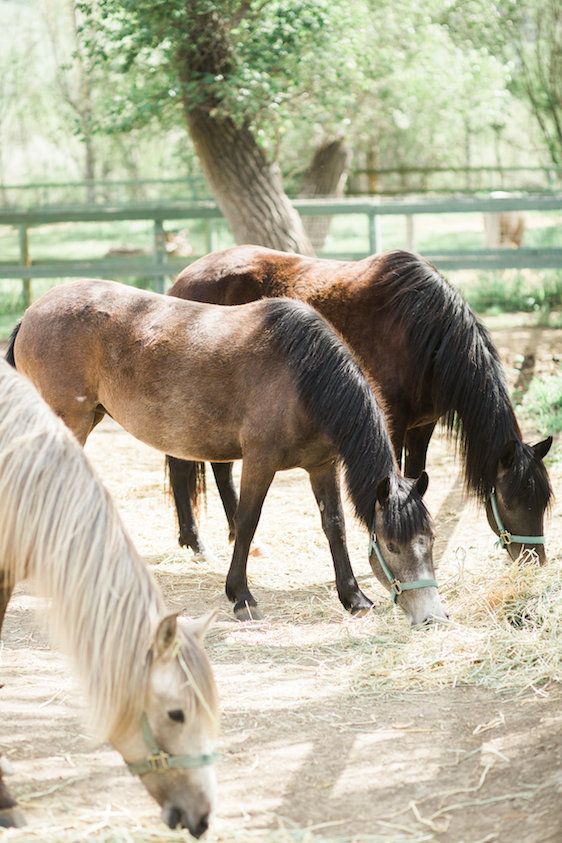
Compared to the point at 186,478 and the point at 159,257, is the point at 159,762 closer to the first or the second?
the point at 186,478

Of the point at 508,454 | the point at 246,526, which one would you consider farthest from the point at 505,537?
the point at 246,526

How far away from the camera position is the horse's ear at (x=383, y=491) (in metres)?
4.19

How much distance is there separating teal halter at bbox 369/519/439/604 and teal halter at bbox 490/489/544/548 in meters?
0.67

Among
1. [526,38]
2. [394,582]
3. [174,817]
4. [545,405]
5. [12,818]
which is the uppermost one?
[526,38]

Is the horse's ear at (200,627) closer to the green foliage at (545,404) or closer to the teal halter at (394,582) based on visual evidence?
the teal halter at (394,582)

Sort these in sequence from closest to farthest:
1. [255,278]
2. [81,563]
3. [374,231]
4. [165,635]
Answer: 1. [165,635]
2. [81,563]
3. [255,278]
4. [374,231]

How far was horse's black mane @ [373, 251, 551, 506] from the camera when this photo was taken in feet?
15.8

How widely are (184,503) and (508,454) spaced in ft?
6.44

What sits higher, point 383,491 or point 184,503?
point 383,491

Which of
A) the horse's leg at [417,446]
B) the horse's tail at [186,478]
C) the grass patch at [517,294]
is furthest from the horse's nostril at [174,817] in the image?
the grass patch at [517,294]

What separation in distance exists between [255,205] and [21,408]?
6.21 metres

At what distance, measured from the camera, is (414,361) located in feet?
17.3

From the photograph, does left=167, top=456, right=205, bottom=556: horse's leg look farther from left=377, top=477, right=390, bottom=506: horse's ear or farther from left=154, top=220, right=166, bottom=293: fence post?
left=154, top=220, right=166, bottom=293: fence post

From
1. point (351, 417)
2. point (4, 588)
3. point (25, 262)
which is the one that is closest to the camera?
point (4, 588)
